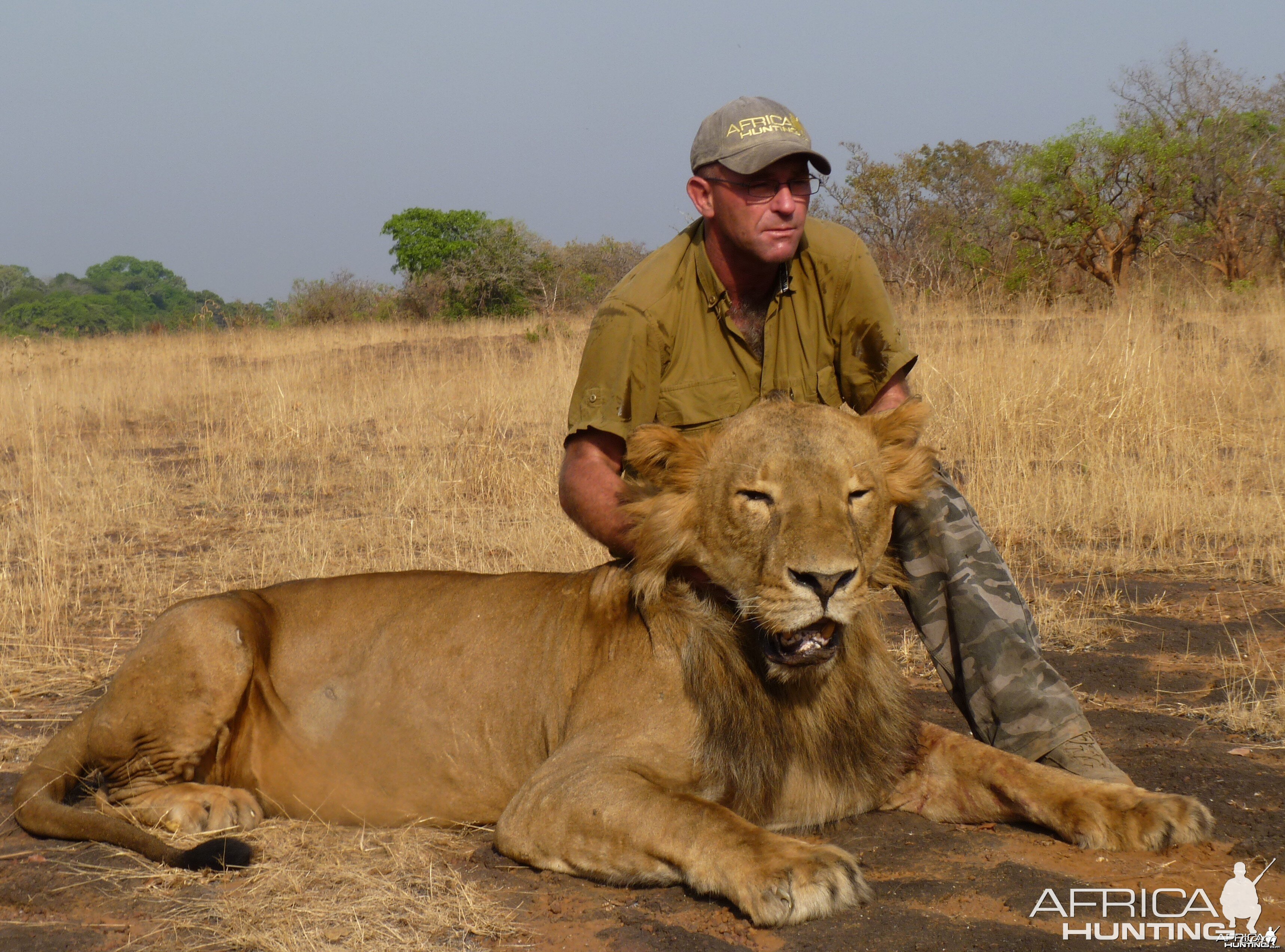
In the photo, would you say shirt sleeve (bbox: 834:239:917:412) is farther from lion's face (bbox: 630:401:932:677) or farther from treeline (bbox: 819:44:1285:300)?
treeline (bbox: 819:44:1285:300)

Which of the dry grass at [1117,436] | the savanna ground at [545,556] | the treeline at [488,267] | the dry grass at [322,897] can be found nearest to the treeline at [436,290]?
the treeline at [488,267]

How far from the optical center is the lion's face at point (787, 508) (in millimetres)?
2521

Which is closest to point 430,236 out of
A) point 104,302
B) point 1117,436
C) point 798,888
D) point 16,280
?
point 104,302

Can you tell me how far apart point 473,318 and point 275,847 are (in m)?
18.3

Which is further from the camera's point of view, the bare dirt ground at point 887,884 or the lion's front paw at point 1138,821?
the lion's front paw at point 1138,821

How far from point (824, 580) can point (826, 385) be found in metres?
1.37

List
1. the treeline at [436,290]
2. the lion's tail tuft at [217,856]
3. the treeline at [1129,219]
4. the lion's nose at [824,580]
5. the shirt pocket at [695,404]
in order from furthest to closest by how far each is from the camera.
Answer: the treeline at [436,290], the treeline at [1129,219], the shirt pocket at [695,404], the lion's tail tuft at [217,856], the lion's nose at [824,580]

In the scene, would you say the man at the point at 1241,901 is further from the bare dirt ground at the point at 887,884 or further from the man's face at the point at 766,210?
the man's face at the point at 766,210

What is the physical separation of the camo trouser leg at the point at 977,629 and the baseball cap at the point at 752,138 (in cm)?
100

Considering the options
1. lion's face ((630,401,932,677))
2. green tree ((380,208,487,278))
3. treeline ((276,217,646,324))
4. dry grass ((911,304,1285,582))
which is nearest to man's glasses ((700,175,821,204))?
lion's face ((630,401,932,677))

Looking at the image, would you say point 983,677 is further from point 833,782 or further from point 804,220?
point 804,220

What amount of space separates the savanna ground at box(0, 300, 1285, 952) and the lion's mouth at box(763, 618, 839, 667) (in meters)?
0.48

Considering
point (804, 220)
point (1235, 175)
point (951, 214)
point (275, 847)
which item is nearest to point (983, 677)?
point (804, 220)

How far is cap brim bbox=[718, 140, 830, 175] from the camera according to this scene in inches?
132
